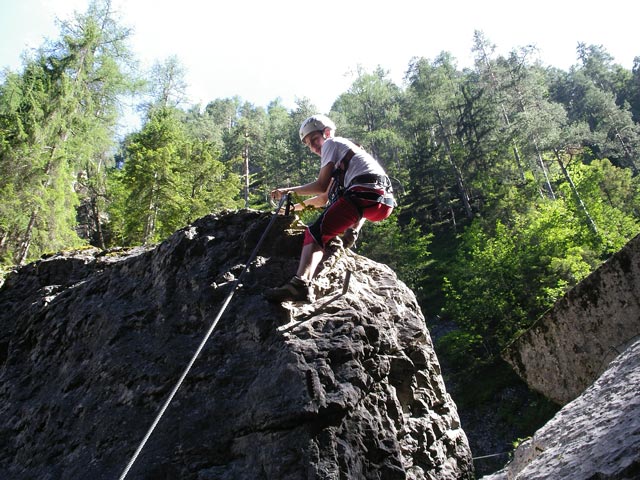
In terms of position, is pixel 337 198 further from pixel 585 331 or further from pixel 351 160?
pixel 585 331

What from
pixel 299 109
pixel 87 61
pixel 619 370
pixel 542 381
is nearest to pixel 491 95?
pixel 299 109

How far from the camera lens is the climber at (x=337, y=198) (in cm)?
366

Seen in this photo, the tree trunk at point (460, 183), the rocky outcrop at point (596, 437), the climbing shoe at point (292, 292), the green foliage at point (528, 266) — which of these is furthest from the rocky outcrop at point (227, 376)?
the tree trunk at point (460, 183)

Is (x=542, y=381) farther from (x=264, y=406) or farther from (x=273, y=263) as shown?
(x=264, y=406)

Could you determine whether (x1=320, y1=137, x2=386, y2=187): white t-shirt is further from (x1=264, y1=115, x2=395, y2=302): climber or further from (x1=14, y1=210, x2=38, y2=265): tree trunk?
(x1=14, y1=210, x2=38, y2=265): tree trunk

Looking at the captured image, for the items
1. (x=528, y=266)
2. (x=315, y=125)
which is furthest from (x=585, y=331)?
(x=528, y=266)

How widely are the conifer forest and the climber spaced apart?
5.00 m

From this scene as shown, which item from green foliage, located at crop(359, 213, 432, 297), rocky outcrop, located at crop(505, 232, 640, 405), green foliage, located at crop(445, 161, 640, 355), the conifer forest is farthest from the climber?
green foliage, located at crop(359, 213, 432, 297)

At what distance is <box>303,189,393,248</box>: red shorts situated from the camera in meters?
3.85

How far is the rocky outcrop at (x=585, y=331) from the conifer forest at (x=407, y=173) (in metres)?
4.82

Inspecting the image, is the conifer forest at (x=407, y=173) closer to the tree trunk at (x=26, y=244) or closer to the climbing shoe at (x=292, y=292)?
the tree trunk at (x=26, y=244)

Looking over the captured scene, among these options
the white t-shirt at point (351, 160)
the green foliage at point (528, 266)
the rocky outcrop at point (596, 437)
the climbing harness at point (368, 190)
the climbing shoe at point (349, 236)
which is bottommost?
the rocky outcrop at point (596, 437)

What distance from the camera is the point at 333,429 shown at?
282cm

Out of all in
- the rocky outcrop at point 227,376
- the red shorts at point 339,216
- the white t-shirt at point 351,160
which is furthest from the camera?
the white t-shirt at point 351,160
